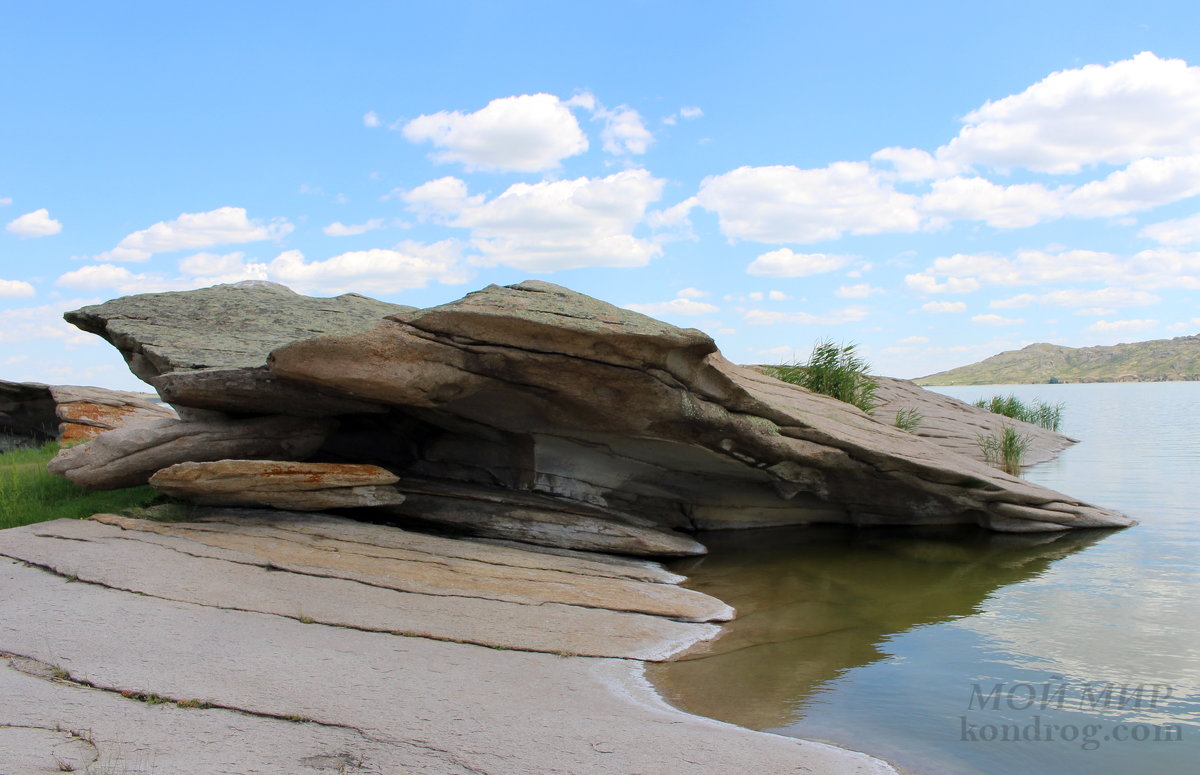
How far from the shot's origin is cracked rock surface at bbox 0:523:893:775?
480 centimetres

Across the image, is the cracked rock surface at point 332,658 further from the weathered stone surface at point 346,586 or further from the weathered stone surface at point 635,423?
the weathered stone surface at point 635,423

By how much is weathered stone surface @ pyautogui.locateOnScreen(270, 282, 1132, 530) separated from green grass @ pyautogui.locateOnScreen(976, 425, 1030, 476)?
300 inches

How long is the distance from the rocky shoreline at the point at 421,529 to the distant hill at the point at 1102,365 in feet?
457

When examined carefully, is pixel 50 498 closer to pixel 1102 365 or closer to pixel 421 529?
pixel 421 529

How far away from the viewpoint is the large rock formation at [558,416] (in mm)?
10562

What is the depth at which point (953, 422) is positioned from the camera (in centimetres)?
2727

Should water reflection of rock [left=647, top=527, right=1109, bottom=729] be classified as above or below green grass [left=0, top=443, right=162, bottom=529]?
below

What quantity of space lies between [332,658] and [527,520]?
18.7 ft

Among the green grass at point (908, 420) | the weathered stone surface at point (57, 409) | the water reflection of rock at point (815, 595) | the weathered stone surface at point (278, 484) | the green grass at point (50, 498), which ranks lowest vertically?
the water reflection of rock at point (815, 595)

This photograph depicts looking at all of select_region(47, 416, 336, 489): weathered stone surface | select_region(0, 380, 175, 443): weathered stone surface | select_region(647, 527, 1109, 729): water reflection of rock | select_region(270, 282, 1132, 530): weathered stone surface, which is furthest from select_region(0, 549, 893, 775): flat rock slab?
select_region(0, 380, 175, 443): weathered stone surface

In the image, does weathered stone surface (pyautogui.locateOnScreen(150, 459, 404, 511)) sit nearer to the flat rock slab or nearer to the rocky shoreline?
the rocky shoreline

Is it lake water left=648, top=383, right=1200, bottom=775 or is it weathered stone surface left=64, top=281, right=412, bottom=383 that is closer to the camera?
lake water left=648, top=383, right=1200, bottom=775

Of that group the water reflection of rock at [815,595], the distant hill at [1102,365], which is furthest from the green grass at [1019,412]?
the distant hill at [1102,365]

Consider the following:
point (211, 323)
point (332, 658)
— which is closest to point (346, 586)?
point (332, 658)
